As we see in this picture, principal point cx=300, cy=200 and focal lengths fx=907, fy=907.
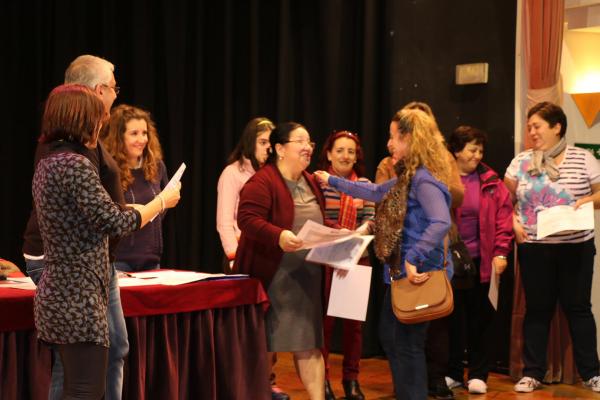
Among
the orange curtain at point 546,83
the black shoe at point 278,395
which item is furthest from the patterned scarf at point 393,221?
the orange curtain at point 546,83

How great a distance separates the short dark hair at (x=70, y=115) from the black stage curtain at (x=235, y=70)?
11.7ft

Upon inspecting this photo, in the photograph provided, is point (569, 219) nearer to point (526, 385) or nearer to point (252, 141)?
point (526, 385)

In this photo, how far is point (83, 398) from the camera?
2867 millimetres

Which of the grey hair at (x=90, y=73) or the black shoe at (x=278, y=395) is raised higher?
the grey hair at (x=90, y=73)

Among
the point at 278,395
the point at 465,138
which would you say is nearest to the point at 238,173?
the point at 278,395

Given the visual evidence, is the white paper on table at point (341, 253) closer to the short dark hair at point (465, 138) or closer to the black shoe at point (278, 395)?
the black shoe at point (278, 395)

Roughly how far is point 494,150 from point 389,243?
7.01 ft

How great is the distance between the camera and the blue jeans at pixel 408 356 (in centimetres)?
401

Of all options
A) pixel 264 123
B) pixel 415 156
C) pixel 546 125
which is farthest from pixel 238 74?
pixel 415 156

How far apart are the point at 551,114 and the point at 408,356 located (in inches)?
77.3

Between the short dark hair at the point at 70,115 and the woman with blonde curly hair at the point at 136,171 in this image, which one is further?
the woman with blonde curly hair at the point at 136,171

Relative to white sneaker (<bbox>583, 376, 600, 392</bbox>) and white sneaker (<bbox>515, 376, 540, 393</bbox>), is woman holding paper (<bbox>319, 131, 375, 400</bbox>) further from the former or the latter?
white sneaker (<bbox>583, 376, 600, 392</bbox>)

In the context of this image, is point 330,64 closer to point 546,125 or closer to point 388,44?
point 388,44

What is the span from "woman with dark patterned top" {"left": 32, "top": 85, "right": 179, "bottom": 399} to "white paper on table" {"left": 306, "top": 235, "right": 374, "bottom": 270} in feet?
4.32
